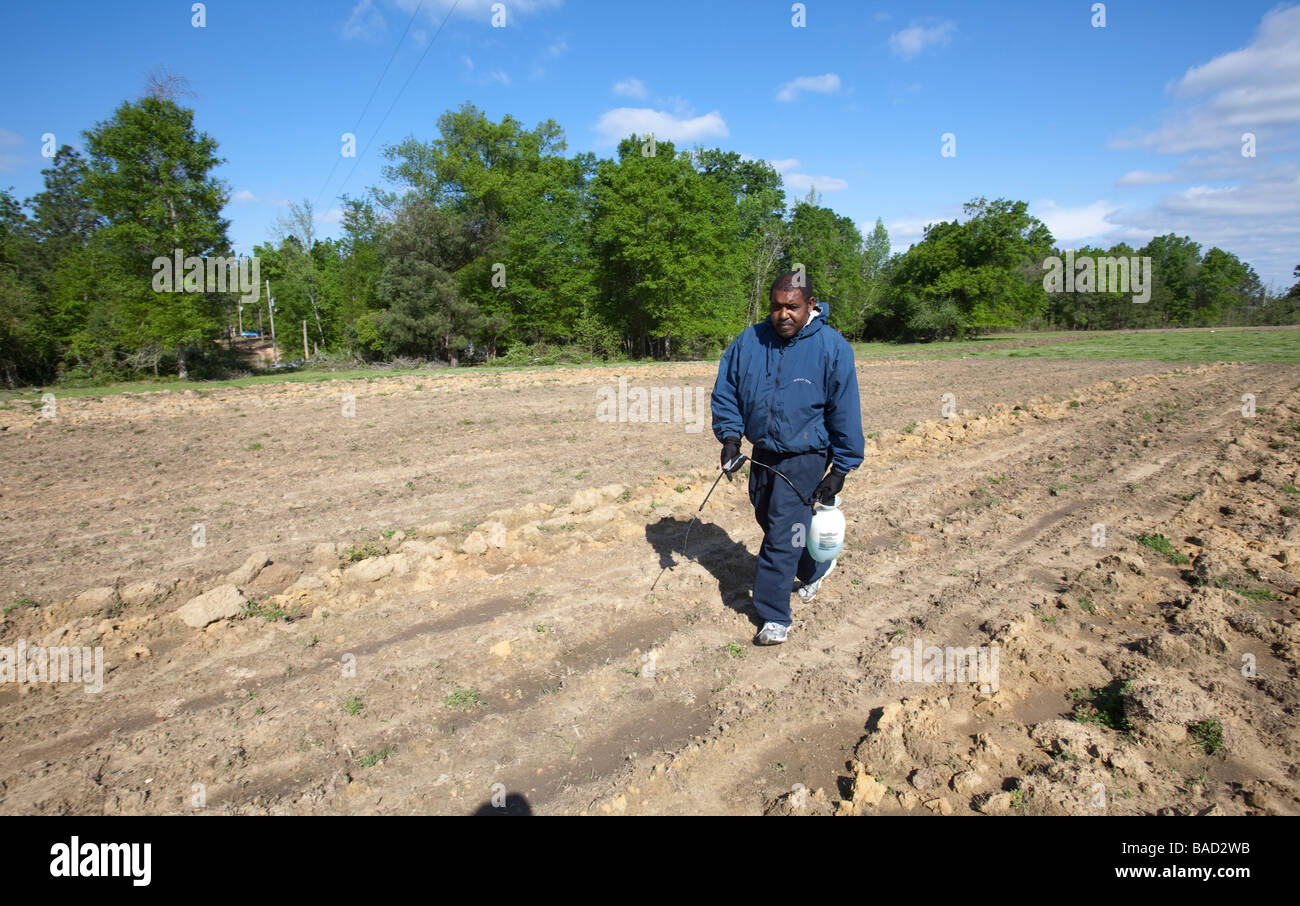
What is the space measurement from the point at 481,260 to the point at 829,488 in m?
38.6

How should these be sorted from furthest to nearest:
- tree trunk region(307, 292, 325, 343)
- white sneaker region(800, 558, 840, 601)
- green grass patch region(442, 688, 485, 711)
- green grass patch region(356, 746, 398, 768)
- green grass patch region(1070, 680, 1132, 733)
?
tree trunk region(307, 292, 325, 343) → white sneaker region(800, 558, 840, 601) → green grass patch region(442, 688, 485, 711) → green grass patch region(1070, 680, 1132, 733) → green grass patch region(356, 746, 398, 768)

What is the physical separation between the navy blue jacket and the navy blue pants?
12cm

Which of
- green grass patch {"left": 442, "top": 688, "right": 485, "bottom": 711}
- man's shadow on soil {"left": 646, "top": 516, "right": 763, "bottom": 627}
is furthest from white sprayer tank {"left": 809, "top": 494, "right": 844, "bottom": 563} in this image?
green grass patch {"left": 442, "top": 688, "right": 485, "bottom": 711}

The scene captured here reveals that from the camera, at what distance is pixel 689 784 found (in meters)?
3.14

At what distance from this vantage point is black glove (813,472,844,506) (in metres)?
4.35

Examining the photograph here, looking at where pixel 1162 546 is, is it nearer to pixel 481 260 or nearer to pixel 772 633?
pixel 772 633

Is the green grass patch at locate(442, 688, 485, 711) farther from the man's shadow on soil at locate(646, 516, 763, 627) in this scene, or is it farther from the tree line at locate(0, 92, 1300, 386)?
the tree line at locate(0, 92, 1300, 386)

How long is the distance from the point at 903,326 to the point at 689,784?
65856 mm

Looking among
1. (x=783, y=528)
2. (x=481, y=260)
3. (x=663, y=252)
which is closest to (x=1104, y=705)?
(x=783, y=528)

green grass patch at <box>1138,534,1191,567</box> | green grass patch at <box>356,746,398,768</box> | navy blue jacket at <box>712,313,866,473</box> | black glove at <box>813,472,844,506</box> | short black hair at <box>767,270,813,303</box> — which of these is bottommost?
green grass patch at <box>356,746,398,768</box>

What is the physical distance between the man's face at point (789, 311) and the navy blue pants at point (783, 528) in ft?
2.87

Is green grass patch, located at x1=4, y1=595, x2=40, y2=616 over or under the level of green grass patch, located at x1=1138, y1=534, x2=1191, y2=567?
under

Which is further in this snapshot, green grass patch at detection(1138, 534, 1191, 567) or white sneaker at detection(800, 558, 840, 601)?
green grass patch at detection(1138, 534, 1191, 567)

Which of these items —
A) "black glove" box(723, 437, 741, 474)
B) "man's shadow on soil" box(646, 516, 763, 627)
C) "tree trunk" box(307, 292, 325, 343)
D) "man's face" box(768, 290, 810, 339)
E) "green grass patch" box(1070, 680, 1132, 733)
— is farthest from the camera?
"tree trunk" box(307, 292, 325, 343)
